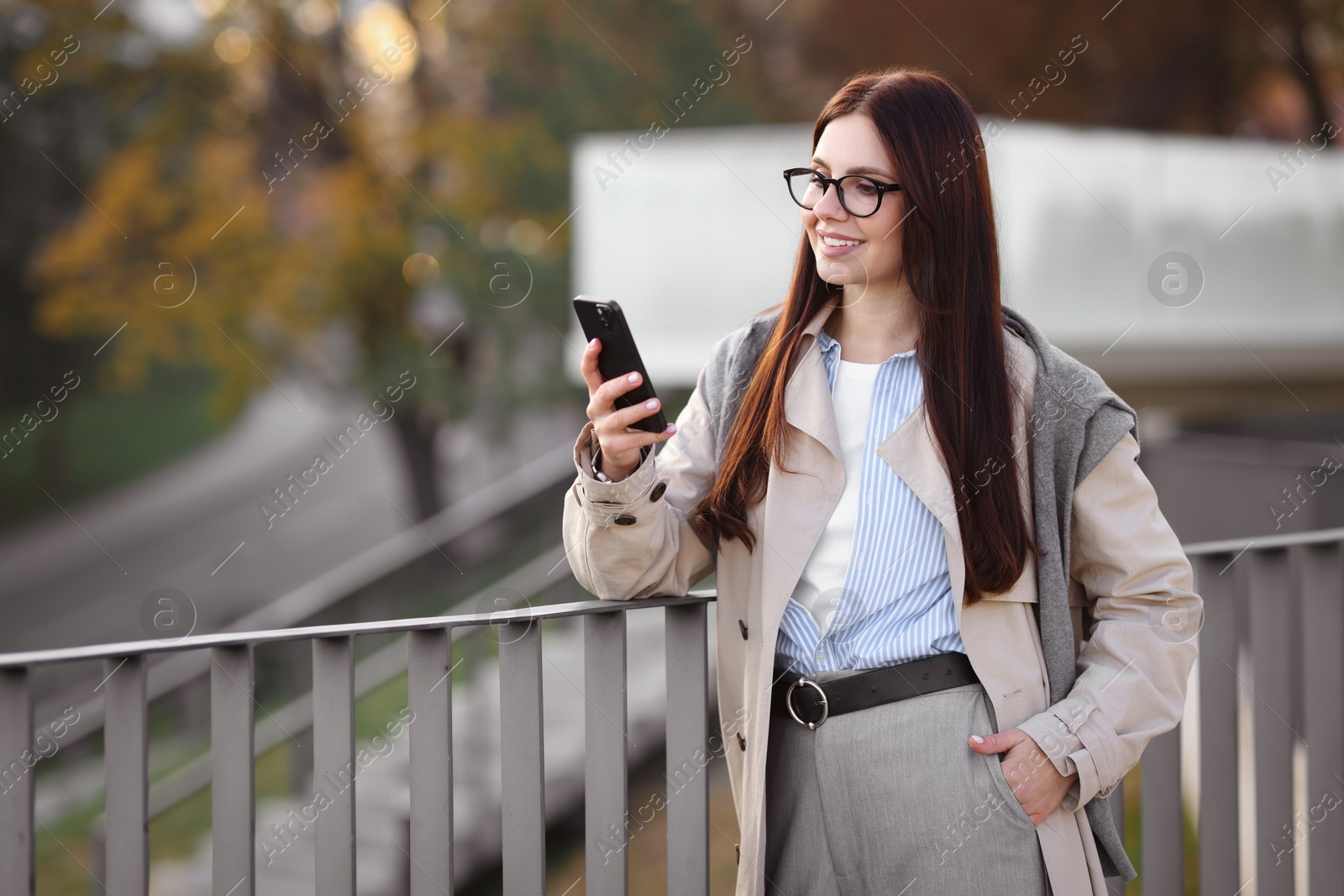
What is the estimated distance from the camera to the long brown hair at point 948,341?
1.84 m

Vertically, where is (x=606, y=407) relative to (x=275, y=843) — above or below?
above

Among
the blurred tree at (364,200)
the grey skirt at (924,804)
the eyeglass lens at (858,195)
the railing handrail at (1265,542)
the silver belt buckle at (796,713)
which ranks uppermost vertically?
the blurred tree at (364,200)

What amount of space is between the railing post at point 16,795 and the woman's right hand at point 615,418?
0.94 meters

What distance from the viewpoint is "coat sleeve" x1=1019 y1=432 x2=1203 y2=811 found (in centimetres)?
183

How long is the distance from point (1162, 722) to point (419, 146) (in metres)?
10.7

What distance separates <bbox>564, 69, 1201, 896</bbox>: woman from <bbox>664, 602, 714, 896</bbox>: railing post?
0.55 feet

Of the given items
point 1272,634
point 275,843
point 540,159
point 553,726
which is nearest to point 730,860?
point 553,726

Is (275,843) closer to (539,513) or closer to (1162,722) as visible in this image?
(539,513)

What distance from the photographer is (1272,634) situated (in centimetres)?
254

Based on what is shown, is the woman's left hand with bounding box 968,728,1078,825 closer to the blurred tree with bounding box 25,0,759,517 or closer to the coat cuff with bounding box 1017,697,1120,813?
the coat cuff with bounding box 1017,697,1120,813

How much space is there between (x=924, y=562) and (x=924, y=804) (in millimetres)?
382

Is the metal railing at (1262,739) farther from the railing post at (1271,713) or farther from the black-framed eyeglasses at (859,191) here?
the black-framed eyeglasses at (859,191)

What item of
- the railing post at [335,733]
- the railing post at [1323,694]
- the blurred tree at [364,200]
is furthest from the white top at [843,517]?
the blurred tree at [364,200]

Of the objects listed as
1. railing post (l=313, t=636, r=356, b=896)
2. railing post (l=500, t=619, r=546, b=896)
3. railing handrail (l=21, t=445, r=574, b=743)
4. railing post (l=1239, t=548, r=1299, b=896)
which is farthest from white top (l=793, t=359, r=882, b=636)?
railing handrail (l=21, t=445, r=574, b=743)
